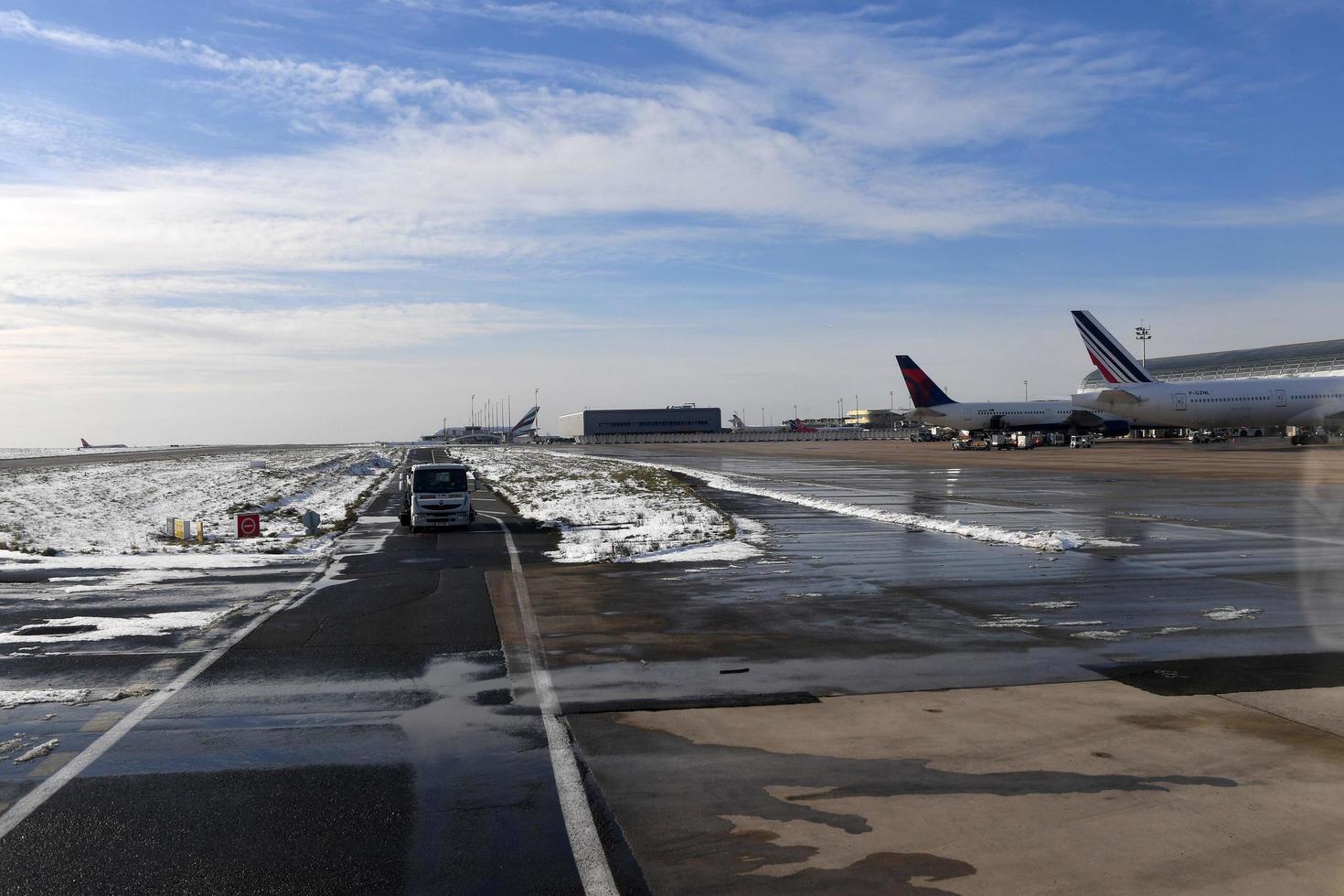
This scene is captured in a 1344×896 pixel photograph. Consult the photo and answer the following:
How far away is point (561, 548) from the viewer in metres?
23.1

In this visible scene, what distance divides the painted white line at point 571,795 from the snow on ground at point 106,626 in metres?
5.05

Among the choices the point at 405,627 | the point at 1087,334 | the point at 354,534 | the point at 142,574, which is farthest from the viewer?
the point at 1087,334

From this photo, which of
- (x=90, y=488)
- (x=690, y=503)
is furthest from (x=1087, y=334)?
(x=90, y=488)

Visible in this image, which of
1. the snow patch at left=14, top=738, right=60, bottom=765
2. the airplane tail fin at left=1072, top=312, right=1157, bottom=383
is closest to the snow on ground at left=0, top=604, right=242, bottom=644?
the snow patch at left=14, top=738, right=60, bottom=765

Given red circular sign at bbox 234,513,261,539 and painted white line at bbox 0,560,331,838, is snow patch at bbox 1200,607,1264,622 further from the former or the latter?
red circular sign at bbox 234,513,261,539

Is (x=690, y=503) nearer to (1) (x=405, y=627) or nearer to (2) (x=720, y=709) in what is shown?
(1) (x=405, y=627)

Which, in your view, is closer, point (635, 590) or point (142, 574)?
point (635, 590)

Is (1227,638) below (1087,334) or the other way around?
below

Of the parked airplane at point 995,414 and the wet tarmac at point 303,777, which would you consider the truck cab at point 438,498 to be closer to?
the wet tarmac at point 303,777

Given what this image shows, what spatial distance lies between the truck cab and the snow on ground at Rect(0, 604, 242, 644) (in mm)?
12833

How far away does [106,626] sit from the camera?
1386cm

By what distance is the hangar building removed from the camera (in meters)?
108

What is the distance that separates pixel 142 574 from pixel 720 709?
1416 cm

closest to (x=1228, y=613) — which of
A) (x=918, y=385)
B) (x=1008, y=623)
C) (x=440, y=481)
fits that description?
(x=1008, y=623)
